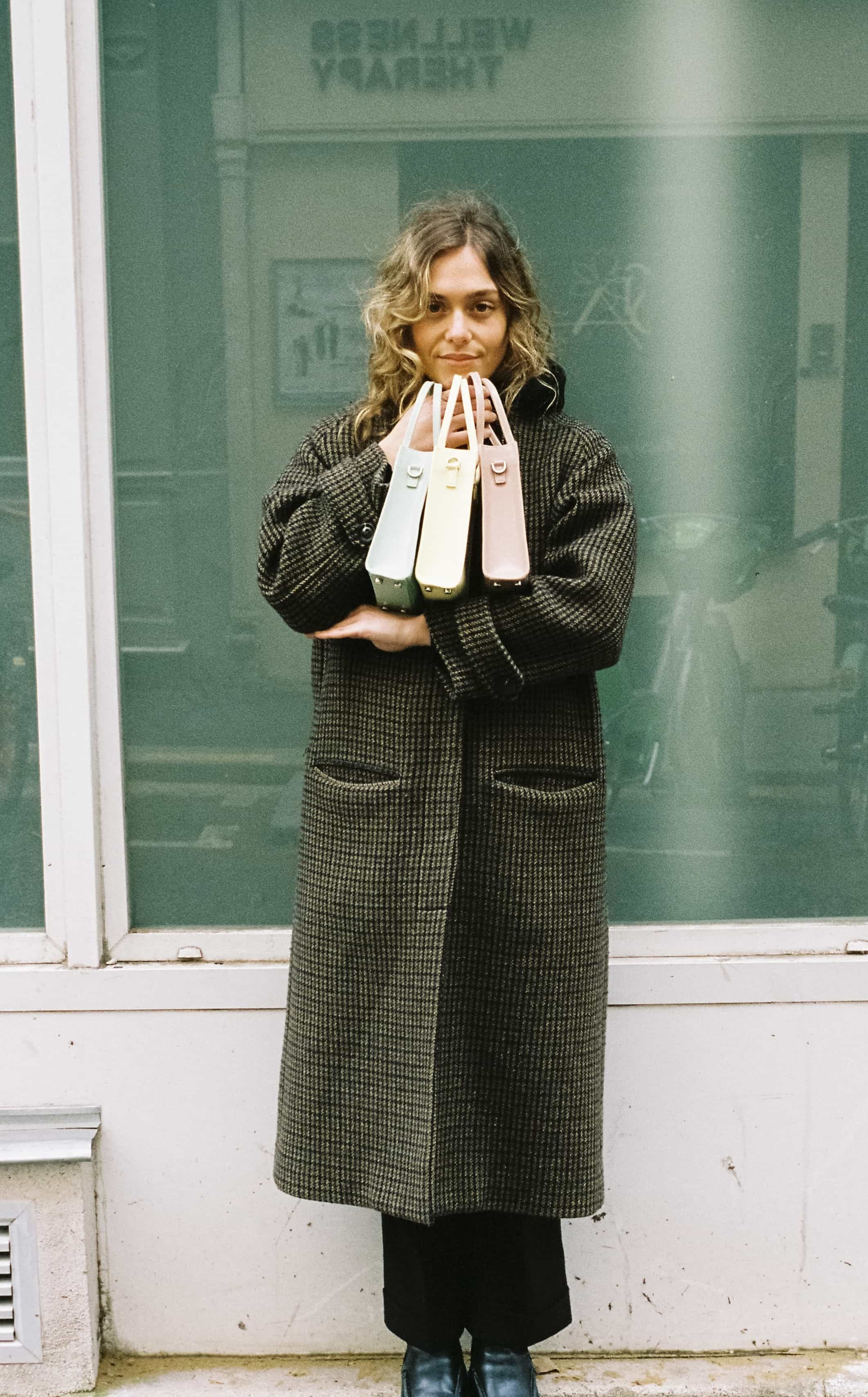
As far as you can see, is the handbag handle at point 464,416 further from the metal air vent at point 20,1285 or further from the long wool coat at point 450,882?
the metal air vent at point 20,1285

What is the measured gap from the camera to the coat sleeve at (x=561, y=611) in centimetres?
202

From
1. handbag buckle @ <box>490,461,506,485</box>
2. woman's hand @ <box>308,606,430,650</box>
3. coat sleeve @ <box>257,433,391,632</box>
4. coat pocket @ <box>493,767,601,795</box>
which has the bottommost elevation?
coat pocket @ <box>493,767,601,795</box>

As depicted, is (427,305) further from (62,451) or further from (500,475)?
(62,451)

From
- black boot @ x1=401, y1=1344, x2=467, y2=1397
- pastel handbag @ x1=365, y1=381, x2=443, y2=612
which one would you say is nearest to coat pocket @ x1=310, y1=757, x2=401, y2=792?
pastel handbag @ x1=365, y1=381, x2=443, y2=612

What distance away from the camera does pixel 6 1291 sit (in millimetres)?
2574

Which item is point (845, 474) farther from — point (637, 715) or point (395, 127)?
point (395, 127)

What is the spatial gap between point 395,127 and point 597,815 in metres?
1.34

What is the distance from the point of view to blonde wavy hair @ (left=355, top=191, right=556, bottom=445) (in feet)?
7.14

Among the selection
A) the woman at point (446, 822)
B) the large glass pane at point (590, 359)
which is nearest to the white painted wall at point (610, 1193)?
the large glass pane at point (590, 359)

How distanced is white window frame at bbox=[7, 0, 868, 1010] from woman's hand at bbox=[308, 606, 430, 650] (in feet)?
2.27

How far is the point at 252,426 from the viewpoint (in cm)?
267

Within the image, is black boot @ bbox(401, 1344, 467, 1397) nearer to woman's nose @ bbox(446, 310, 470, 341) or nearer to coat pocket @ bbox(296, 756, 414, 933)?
coat pocket @ bbox(296, 756, 414, 933)

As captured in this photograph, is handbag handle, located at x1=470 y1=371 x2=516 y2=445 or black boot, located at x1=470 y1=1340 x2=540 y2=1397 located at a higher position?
handbag handle, located at x1=470 y1=371 x2=516 y2=445

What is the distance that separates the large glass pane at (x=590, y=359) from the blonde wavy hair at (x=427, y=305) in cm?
42
